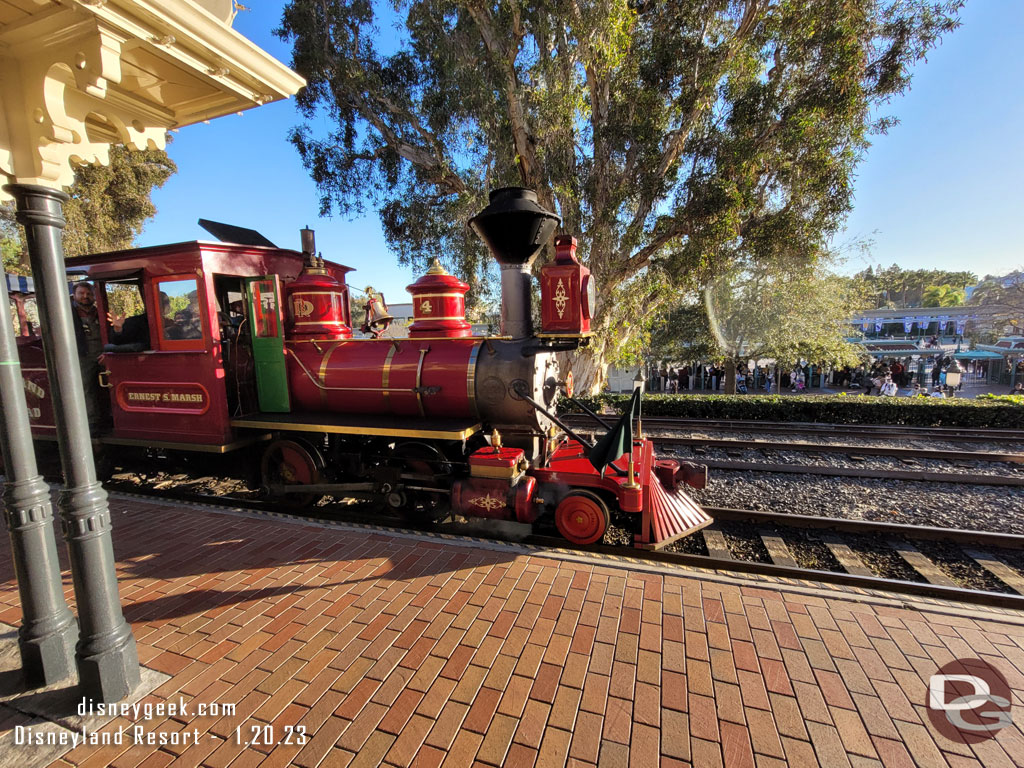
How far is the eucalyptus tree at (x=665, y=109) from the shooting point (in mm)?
10359

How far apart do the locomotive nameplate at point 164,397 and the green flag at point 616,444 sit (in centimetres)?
455

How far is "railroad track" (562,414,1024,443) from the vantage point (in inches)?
354

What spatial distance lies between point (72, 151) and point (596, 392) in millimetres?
13017

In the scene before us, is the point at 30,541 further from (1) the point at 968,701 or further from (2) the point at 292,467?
(1) the point at 968,701

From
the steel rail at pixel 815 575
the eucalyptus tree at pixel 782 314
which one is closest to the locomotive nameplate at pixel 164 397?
the steel rail at pixel 815 575

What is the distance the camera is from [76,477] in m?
2.36

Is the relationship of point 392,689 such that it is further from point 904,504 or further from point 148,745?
point 904,504

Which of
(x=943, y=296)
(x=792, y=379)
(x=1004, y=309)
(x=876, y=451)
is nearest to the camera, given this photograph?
(x=876, y=451)

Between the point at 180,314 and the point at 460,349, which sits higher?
the point at 180,314

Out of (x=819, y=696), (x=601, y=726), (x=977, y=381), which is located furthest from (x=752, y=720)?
(x=977, y=381)

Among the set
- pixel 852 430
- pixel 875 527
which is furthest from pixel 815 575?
pixel 852 430

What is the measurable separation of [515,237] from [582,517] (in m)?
2.93

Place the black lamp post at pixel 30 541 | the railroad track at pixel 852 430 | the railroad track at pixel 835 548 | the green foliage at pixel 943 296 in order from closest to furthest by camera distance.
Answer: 1. the black lamp post at pixel 30 541
2. the railroad track at pixel 835 548
3. the railroad track at pixel 852 430
4. the green foliage at pixel 943 296

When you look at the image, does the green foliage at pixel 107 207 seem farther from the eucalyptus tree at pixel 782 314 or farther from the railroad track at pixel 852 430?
the eucalyptus tree at pixel 782 314
